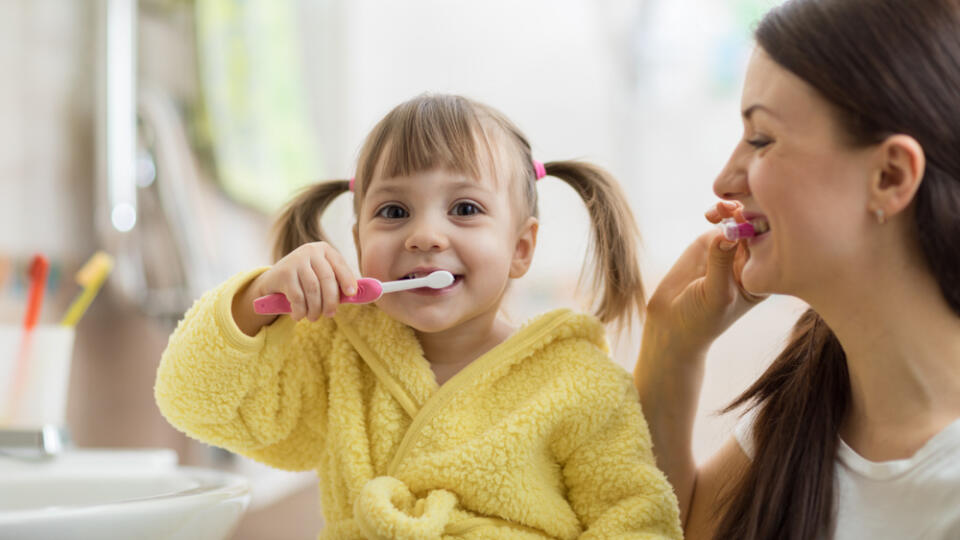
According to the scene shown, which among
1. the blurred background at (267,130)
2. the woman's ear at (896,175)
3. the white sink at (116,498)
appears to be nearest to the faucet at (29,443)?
the white sink at (116,498)

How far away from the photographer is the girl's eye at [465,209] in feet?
2.59

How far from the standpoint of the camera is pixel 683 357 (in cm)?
87

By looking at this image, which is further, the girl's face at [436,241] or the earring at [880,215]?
the girl's face at [436,241]

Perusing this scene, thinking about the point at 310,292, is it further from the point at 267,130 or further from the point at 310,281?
the point at 267,130

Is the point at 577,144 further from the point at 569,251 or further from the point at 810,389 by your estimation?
the point at 810,389

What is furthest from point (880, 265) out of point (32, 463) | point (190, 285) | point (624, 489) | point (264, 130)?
point (264, 130)

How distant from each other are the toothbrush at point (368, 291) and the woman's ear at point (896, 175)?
1.09 feet

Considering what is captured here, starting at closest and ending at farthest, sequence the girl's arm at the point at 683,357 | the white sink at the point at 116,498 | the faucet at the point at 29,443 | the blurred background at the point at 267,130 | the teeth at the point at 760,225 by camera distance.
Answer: the white sink at the point at 116,498 → the teeth at the point at 760,225 → the girl's arm at the point at 683,357 → the faucet at the point at 29,443 → the blurred background at the point at 267,130

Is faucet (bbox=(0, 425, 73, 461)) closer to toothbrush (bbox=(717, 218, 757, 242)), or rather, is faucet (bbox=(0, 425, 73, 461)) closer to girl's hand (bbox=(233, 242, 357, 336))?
girl's hand (bbox=(233, 242, 357, 336))

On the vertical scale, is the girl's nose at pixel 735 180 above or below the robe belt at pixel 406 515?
above

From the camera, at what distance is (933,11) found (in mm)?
650

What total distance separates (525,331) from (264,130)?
1117 millimetres

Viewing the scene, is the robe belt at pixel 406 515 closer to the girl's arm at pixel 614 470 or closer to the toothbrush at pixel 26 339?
the girl's arm at pixel 614 470

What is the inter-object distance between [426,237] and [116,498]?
409 millimetres
